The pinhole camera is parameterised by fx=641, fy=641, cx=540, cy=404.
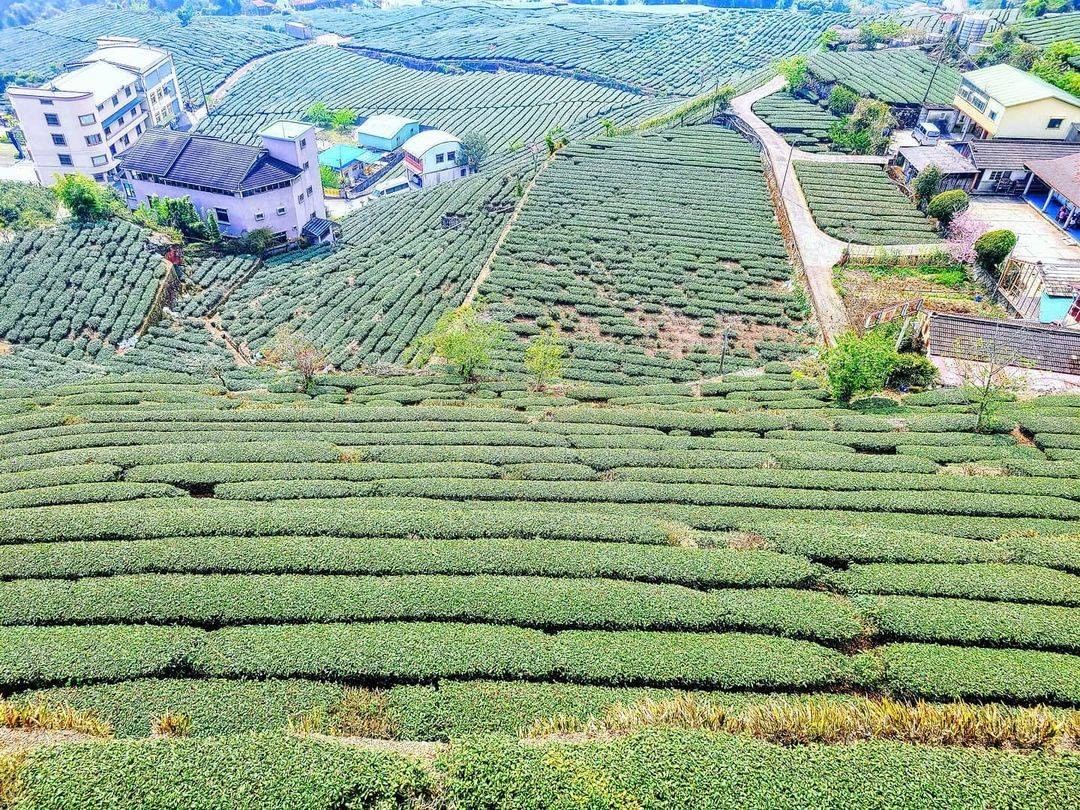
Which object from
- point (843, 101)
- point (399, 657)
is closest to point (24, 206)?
point (399, 657)

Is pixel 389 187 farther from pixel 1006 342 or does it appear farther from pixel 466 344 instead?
pixel 1006 342

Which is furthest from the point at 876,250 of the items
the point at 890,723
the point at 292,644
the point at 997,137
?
the point at 292,644

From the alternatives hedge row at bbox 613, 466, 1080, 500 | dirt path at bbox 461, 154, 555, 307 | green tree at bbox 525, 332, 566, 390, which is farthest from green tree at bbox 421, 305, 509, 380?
hedge row at bbox 613, 466, 1080, 500

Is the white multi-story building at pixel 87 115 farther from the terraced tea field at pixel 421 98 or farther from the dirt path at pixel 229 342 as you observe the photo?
the dirt path at pixel 229 342

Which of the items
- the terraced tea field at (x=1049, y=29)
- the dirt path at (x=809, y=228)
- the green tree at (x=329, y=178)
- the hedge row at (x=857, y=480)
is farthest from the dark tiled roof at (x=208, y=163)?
the terraced tea field at (x=1049, y=29)

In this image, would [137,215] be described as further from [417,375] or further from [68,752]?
[68,752]

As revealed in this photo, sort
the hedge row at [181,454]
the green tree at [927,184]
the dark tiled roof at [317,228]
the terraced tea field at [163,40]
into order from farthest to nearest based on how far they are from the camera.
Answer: the terraced tea field at [163,40], the dark tiled roof at [317,228], the green tree at [927,184], the hedge row at [181,454]

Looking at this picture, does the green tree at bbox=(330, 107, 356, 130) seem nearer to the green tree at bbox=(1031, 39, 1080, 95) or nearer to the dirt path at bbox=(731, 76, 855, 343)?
the dirt path at bbox=(731, 76, 855, 343)
